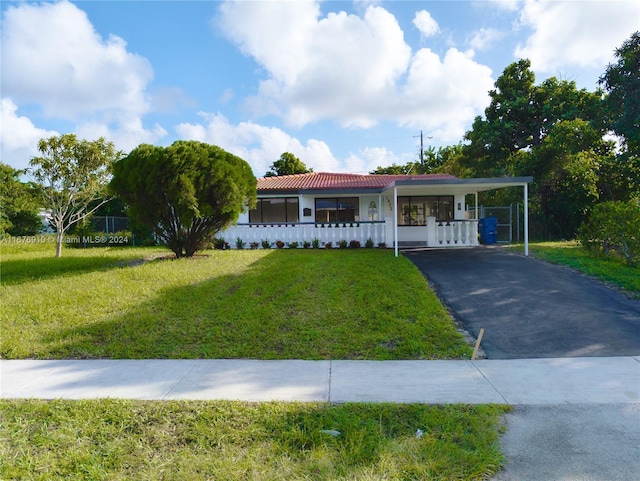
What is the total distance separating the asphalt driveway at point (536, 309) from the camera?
552cm

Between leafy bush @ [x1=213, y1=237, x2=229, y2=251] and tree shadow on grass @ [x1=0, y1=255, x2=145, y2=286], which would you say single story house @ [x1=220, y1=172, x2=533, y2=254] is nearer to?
leafy bush @ [x1=213, y1=237, x2=229, y2=251]

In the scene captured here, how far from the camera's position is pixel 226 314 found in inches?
265

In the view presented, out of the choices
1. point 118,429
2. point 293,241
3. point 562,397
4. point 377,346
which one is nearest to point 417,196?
point 293,241

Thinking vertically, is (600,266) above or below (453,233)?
below

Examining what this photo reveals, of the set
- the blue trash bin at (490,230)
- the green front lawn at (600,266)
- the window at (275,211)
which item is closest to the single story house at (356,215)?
the window at (275,211)

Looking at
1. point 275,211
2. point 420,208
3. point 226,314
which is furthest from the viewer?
point 275,211

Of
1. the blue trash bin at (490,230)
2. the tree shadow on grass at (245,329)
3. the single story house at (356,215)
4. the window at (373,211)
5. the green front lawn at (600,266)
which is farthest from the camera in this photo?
the window at (373,211)

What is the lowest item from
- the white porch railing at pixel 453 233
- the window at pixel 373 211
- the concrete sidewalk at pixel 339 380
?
the concrete sidewalk at pixel 339 380

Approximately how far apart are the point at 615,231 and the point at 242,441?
11.3m

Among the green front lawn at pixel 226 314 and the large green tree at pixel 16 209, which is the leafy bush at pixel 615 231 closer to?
the green front lawn at pixel 226 314

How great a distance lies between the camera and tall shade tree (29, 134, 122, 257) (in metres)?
14.8

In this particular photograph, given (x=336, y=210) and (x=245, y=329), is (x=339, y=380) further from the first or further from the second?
(x=336, y=210)

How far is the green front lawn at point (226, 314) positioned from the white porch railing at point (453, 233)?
5.54 metres

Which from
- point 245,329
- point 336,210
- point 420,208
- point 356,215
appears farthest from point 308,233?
point 245,329
